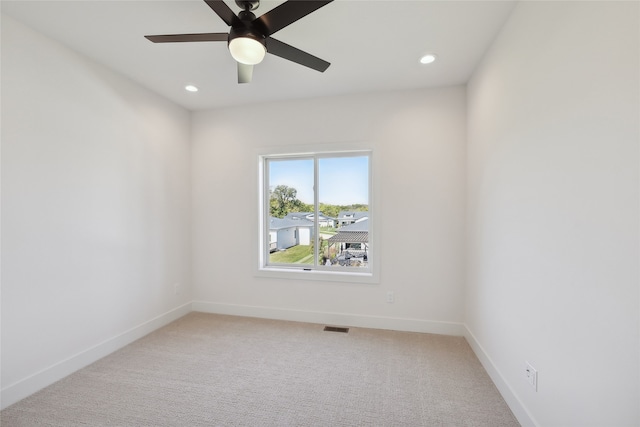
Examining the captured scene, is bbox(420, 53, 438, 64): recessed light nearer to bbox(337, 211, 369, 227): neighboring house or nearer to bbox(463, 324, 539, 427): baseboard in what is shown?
bbox(337, 211, 369, 227): neighboring house

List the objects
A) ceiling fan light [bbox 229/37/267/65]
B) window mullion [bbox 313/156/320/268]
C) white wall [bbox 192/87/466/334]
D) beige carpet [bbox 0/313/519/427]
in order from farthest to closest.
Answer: window mullion [bbox 313/156/320/268], white wall [bbox 192/87/466/334], beige carpet [bbox 0/313/519/427], ceiling fan light [bbox 229/37/267/65]

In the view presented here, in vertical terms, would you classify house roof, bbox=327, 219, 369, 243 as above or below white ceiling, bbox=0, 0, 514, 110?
below

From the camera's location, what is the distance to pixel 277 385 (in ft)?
6.67

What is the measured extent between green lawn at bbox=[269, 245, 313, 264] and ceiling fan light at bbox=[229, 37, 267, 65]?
231 cm

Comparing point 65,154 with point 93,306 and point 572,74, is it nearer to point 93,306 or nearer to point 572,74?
point 93,306

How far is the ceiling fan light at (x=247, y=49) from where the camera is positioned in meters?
1.49

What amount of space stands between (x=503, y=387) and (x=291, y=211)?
2625 mm

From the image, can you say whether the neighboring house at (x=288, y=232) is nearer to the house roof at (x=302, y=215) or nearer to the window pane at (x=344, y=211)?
the house roof at (x=302, y=215)

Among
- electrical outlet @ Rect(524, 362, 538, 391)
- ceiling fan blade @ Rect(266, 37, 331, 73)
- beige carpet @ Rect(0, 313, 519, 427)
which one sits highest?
ceiling fan blade @ Rect(266, 37, 331, 73)

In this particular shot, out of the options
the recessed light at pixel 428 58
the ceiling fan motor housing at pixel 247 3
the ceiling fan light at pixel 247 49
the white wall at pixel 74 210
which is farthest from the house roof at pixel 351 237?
the ceiling fan motor housing at pixel 247 3

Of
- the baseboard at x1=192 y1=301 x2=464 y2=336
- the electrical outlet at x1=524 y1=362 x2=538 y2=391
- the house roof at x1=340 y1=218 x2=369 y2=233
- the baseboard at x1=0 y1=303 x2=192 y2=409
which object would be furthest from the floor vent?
the baseboard at x1=0 y1=303 x2=192 y2=409

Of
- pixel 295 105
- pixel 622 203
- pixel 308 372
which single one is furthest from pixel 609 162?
pixel 295 105

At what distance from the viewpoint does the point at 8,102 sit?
182 centimetres

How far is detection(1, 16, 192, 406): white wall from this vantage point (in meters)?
1.86
